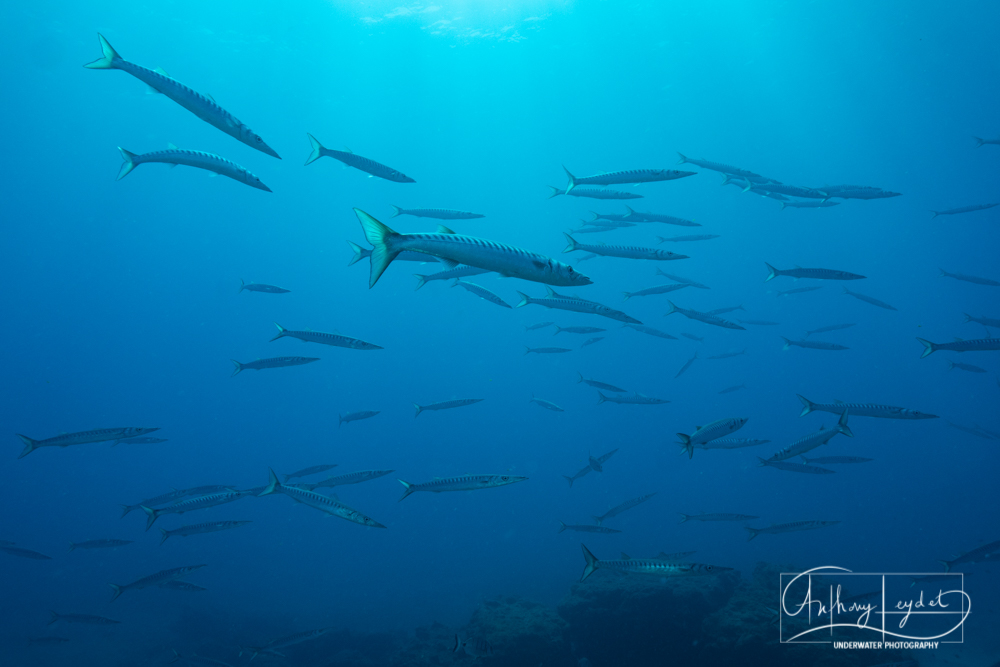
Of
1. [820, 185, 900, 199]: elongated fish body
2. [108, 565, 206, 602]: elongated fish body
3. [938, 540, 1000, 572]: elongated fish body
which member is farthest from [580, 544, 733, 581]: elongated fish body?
[820, 185, 900, 199]: elongated fish body

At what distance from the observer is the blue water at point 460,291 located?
25.0 m

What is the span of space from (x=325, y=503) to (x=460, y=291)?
262 feet

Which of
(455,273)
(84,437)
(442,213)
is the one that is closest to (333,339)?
(455,273)

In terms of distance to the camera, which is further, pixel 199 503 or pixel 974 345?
pixel 199 503

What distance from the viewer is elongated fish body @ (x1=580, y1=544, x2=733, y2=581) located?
5.44 metres

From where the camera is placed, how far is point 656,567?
561cm

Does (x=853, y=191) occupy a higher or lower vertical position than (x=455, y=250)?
higher

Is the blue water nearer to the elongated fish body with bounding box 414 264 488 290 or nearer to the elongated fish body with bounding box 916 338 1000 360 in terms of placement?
the elongated fish body with bounding box 414 264 488 290

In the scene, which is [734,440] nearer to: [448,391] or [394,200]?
[394,200]

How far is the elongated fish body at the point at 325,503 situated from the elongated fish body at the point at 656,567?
265cm

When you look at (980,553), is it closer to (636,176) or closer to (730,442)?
(730,442)

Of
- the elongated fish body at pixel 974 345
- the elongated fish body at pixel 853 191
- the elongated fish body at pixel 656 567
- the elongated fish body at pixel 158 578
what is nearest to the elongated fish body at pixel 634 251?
the elongated fish body at pixel 974 345

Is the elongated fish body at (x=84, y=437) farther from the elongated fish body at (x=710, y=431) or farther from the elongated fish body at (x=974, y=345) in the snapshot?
the elongated fish body at (x=974, y=345)

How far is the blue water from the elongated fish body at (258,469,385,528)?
11974 millimetres
